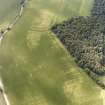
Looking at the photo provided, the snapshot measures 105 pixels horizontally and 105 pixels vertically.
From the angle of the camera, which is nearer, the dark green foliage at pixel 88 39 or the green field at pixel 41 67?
the green field at pixel 41 67

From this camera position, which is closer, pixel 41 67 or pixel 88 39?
pixel 41 67

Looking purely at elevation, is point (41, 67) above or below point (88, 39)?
above

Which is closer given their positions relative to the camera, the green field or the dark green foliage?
the green field

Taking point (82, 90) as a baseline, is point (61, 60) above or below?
above

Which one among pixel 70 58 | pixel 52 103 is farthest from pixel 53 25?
pixel 52 103

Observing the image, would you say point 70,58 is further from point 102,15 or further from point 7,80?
point 102,15

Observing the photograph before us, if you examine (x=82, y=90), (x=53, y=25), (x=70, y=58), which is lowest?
(x=82, y=90)

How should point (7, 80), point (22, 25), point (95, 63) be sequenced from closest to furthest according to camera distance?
point (7, 80) → point (95, 63) → point (22, 25)

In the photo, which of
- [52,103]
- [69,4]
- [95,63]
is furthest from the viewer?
[69,4]
